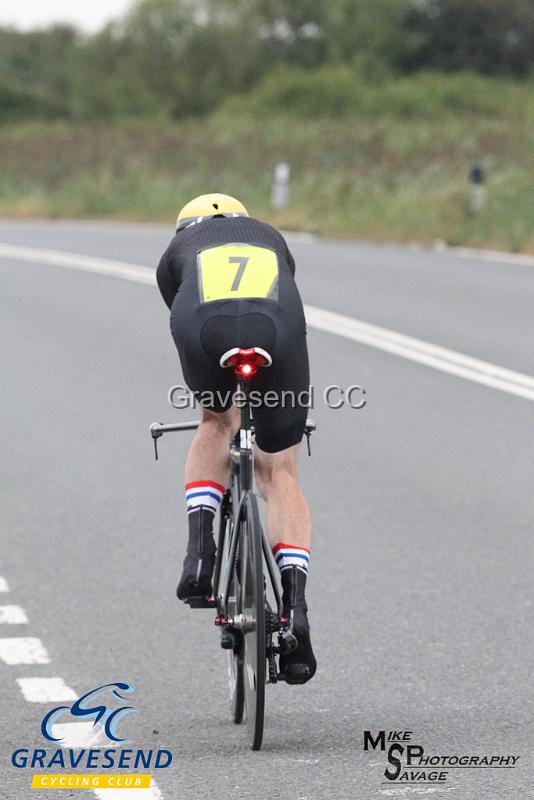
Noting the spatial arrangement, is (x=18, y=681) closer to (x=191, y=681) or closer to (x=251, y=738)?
(x=191, y=681)

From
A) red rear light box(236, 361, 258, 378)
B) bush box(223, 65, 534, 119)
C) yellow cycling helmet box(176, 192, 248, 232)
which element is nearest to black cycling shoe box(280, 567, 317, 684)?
red rear light box(236, 361, 258, 378)

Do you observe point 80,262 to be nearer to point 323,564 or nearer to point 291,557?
point 323,564

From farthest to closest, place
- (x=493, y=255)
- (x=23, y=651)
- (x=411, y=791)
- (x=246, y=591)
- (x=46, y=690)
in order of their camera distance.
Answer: (x=493, y=255) < (x=23, y=651) < (x=46, y=690) < (x=246, y=591) < (x=411, y=791)

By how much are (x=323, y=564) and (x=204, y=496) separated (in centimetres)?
238

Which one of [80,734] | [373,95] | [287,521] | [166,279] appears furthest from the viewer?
[373,95]

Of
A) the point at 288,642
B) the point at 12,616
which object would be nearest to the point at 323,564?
the point at 12,616

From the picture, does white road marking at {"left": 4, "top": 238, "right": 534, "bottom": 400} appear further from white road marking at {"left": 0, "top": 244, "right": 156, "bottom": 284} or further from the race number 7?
the race number 7

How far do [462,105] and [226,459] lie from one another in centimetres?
7836

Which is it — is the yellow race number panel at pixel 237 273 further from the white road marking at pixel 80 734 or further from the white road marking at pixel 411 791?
the white road marking at pixel 411 791

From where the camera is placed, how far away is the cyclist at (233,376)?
5371 mm

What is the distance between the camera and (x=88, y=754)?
5.26 meters

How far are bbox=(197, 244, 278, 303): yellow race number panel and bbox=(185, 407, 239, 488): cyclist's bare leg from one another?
1.72 feet

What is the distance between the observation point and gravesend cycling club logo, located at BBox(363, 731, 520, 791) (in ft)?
16.5

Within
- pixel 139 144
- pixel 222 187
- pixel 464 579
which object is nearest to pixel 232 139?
pixel 139 144
